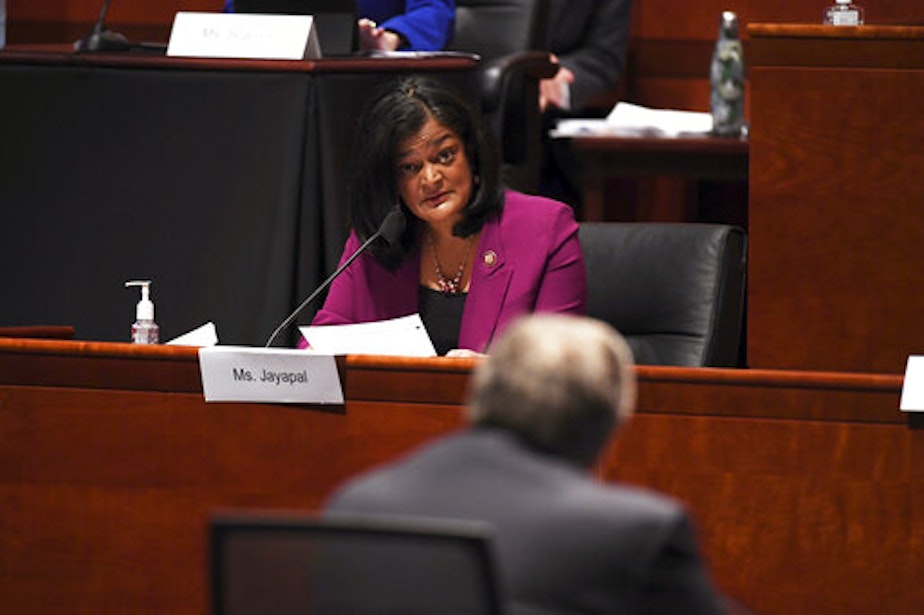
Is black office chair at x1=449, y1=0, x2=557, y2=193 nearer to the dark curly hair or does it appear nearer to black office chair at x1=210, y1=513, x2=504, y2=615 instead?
the dark curly hair

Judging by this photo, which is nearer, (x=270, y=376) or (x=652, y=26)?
(x=270, y=376)

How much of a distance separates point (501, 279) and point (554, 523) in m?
2.32

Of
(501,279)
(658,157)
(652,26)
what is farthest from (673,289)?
(652,26)

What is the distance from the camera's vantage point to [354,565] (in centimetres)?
169

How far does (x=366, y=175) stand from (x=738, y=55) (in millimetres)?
2508

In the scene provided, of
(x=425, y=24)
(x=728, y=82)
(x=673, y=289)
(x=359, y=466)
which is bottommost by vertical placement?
(x=359, y=466)

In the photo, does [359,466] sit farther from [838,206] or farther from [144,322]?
[838,206]

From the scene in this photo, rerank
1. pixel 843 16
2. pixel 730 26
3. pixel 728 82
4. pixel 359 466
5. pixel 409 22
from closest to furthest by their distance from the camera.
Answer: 1. pixel 359 466
2. pixel 843 16
3. pixel 409 22
4. pixel 728 82
5. pixel 730 26

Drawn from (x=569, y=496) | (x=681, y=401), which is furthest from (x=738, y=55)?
(x=569, y=496)

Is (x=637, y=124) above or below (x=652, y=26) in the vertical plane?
below

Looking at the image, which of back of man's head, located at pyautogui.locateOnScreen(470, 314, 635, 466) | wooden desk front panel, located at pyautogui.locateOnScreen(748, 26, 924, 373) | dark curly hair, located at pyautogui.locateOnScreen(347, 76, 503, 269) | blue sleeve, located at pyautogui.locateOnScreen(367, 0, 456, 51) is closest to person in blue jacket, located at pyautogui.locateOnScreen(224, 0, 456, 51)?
blue sleeve, located at pyautogui.locateOnScreen(367, 0, 456, 51)

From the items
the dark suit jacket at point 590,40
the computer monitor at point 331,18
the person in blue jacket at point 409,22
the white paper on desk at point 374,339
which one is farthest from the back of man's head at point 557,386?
the dark suit jacket at point 590,40

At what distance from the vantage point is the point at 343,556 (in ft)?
5.54

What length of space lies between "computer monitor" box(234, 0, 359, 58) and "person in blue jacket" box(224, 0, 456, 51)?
0.41 metres
